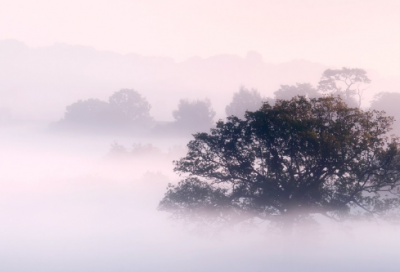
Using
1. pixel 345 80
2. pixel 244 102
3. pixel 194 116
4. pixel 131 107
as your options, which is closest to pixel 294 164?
pixel 345 80

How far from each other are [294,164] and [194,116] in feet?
369

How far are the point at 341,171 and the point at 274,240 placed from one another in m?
8.89

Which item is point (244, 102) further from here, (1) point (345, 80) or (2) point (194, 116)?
(1) point (345, 80)

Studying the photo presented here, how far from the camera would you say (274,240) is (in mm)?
35844

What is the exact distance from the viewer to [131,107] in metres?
172

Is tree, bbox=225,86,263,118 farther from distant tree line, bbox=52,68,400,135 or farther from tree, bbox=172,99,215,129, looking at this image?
tree, bbox=172,99,215,129

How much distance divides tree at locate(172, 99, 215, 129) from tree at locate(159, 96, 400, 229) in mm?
108708

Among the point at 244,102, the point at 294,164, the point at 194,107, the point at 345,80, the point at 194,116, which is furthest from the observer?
the point at 194,107

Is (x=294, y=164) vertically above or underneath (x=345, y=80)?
underneath

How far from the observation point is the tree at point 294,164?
104 ft

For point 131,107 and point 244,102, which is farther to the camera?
point 131,107

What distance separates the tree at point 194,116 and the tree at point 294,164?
357 feet

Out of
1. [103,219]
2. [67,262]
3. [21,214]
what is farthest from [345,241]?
[21,214]

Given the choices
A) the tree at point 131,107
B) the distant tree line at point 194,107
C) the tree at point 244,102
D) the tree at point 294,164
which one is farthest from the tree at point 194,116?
the tree at point 294,164
